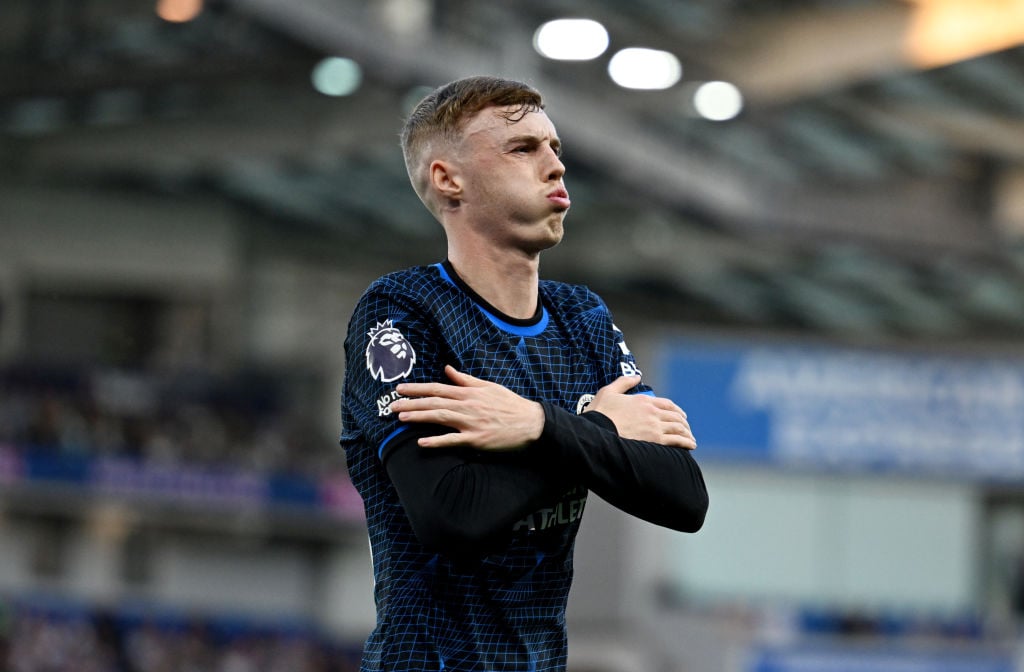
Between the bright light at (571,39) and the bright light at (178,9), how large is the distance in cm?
473

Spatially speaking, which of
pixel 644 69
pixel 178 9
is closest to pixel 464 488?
pixel 178 9

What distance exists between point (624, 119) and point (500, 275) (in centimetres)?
1873

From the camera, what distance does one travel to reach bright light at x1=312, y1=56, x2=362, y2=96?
19562 millimetres

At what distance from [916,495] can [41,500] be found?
14.7m

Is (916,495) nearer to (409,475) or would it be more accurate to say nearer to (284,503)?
(284,503)

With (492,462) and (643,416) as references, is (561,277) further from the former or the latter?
(492,462)

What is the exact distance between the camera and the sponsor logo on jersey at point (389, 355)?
7.45ft

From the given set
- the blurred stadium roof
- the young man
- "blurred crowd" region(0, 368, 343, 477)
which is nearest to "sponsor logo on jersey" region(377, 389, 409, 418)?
the young man

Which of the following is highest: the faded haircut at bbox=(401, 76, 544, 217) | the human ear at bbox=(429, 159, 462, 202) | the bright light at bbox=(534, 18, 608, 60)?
the bright light at bbox=(534, 18, 608, 60)

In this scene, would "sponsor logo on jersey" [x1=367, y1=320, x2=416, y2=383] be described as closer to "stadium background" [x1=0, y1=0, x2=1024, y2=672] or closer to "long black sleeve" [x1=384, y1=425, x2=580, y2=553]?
"long black sleeve" [x1=384, y1=425, x2=580, y2=553]

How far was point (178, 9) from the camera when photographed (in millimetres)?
18734

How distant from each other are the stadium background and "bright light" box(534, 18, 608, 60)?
0.23 metres

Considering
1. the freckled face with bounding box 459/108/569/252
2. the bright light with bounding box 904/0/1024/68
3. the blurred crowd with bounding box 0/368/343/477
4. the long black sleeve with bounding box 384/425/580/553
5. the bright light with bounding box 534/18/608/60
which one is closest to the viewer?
the long black sleeve with bounding box 384/425/580/553

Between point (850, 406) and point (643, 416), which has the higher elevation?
point (850, 406)
